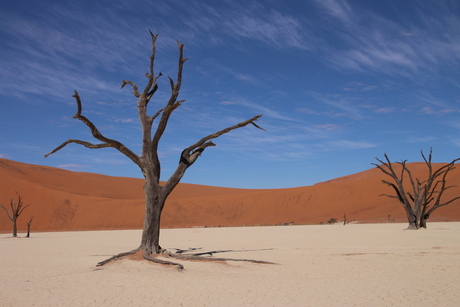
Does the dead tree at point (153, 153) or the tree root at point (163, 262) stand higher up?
the dead tree at point (153, 153)

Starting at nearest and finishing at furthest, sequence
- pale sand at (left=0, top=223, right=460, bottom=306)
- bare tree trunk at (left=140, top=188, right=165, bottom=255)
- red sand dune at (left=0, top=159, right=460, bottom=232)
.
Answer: pale sand at (left=0, top=223, right=460, bottom=306) < bare tree trunk at (left=140, top=188, right=165, bottom=255) < red sand dune at (left=0, top=159, right=460, bottom=232)

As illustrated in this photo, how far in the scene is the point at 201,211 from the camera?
154 ft

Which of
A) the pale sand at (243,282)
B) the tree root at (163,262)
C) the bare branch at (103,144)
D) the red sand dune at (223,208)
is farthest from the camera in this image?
the red sand dune at (223,208)

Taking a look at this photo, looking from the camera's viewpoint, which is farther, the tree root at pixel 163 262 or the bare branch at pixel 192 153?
the bare branch at pixel 192 153

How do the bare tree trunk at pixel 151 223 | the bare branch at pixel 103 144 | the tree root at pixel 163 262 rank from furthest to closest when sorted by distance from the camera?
1. the bare tree trunk at pixel 151 223
2. the bare branch at pixel 103 144
3. the tree root at pixel 163 262

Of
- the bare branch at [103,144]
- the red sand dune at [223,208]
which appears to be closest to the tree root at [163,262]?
the bare branch at [103,144]

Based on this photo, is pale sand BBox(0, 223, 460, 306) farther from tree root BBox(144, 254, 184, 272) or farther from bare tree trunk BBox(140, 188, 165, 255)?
bare tree trunk BBox(140, 188, 165, 255)

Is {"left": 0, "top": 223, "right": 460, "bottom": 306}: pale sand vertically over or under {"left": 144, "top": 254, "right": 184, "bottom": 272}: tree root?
under

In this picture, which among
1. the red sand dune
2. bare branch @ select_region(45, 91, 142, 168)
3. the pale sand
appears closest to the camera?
the pale sand

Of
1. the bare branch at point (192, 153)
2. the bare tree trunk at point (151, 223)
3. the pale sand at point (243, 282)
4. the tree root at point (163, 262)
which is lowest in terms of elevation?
the pale sand at point (243, 282)

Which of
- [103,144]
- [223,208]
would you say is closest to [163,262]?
[103,144]

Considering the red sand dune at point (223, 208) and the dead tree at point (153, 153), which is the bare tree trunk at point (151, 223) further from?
the red sand dune at point (223, 208)

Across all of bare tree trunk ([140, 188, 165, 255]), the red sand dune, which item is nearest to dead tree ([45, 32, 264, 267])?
bare tree trunk ([140, 188, 165, 255])

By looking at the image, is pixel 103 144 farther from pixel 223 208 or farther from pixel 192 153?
pixel 223 208
